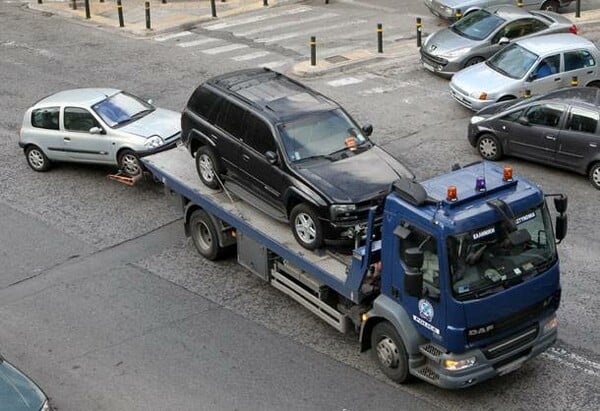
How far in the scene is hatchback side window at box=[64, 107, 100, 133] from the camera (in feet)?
55.2

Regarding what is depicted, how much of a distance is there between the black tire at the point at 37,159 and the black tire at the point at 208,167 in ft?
15.8

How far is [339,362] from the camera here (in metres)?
11.3

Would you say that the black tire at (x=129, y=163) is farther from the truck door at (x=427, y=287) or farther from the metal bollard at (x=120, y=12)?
the metal bollard at (x=120, y=12)

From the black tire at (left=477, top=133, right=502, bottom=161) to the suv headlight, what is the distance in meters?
5.88

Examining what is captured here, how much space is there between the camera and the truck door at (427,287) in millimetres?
9509

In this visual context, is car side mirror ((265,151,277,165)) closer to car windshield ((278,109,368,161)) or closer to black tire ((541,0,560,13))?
car windshield ((278,109,368,161))

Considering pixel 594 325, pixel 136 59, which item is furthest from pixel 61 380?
pixel 136 59

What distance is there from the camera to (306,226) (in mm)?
11742

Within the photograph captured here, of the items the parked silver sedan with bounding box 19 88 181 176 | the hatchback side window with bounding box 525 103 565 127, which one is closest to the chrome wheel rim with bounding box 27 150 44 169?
the parked silver sedan with bounding box 19 88 181 176

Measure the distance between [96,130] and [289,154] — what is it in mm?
5513

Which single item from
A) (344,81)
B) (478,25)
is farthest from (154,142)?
(478,25)

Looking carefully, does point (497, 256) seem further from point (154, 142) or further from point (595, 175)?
point (154, 142)

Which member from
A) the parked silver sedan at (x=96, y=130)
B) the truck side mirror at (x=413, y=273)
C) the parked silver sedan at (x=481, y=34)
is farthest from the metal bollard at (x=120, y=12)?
the truck side mirror at (x=413, y=273)

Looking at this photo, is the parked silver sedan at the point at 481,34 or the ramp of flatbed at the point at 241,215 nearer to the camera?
the ramp of flatbed at the point at 241,215
